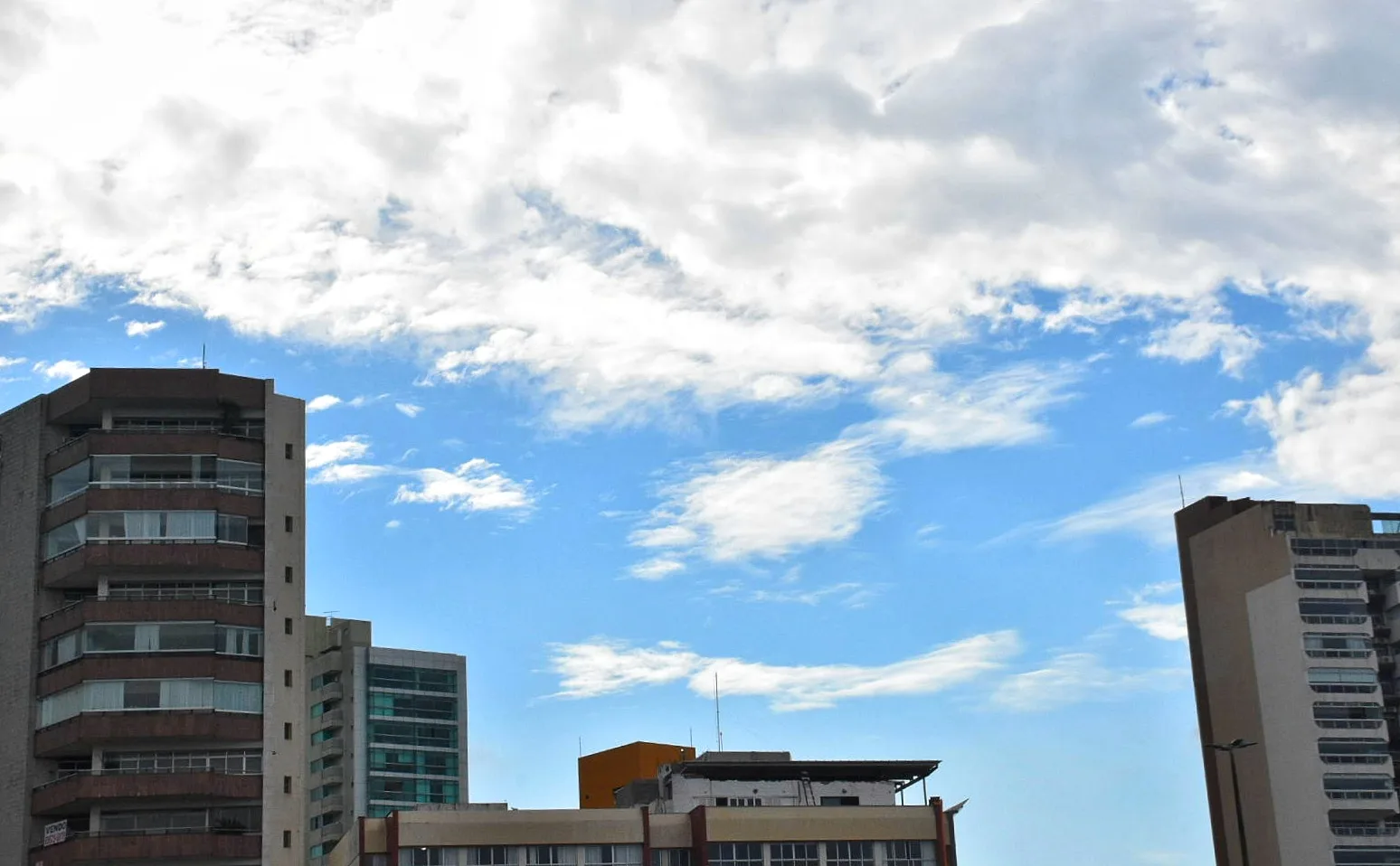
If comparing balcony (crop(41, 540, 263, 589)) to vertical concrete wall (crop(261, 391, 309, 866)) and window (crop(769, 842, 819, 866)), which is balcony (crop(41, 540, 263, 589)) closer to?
vertical concrete wall (crop(261, 391, 309, 866))

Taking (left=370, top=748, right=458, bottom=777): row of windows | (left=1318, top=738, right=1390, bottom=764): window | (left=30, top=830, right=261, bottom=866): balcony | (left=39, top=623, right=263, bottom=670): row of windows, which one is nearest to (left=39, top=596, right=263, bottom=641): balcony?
(left=39, top=623, right=263, bottom=670): row of windows

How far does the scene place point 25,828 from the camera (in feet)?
328

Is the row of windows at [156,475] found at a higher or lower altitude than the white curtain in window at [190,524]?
higher

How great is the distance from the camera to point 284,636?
104812 millimetres

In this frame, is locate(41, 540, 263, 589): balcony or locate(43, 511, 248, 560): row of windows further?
locate(43, 511, 248, 560): row of windows

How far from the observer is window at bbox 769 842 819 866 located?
106 meters

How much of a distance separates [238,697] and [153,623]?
21.7ft

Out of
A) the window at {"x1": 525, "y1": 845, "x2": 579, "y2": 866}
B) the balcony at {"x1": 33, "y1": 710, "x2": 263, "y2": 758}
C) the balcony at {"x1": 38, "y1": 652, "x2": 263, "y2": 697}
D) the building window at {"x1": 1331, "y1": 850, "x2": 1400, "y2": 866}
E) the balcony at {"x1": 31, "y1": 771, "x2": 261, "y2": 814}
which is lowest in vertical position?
the building window at {"x1": 1331, "y1": 850, "x2": 1400, "y2": 866}

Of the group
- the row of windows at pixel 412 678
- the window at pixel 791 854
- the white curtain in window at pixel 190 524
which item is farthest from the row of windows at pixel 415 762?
the window at pixel 791 854

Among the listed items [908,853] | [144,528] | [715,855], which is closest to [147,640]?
[144,528]

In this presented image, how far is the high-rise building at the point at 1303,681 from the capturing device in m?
138

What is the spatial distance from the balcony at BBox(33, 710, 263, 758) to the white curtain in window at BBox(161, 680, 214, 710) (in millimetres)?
361

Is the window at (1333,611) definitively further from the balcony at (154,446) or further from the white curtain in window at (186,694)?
the white curtain in window at (186,694)

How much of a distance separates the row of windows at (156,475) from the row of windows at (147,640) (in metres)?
8.59
